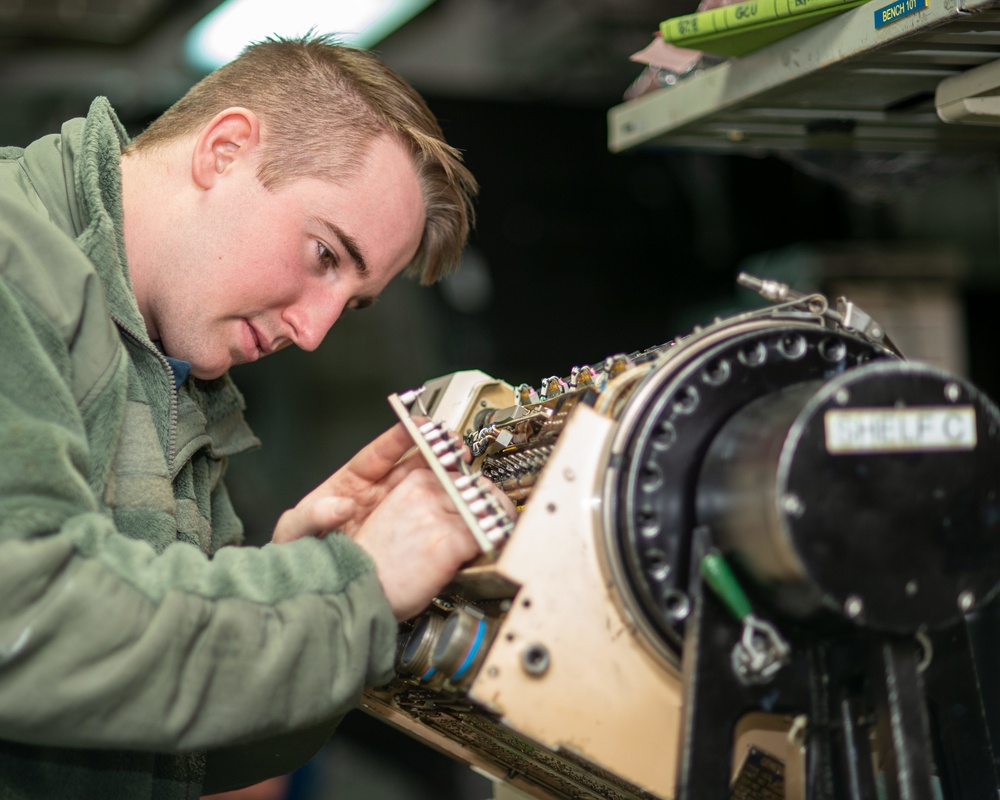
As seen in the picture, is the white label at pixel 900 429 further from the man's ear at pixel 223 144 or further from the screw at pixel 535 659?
the man's ear at pixel 223 144

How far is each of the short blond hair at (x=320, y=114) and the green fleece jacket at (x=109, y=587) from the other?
9.9 inches

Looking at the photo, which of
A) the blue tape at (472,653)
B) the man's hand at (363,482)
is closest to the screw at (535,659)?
the blue tape at (472,653)

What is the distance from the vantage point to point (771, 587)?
878 mm

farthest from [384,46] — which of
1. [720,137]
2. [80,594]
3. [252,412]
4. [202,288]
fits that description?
[80,594]

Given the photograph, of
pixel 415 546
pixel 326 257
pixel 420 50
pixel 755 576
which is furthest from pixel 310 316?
pixel 420 50

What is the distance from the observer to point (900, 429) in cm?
87

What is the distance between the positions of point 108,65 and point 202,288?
272cm

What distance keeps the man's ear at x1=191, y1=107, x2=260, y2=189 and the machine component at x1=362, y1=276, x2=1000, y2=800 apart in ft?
2.05

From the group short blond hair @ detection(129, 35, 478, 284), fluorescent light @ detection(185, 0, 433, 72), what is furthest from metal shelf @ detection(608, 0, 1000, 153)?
fluorescent light @ detection(185, 0, 433, 72)

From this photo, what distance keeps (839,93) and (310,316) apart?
33.1 inches

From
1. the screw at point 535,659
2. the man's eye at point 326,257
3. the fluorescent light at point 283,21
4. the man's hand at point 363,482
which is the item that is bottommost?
the screw at point 535,659

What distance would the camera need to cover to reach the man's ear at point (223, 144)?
4.55 ft

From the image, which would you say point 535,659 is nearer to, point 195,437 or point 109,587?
point 109,587

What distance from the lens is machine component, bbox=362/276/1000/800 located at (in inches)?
33.7
